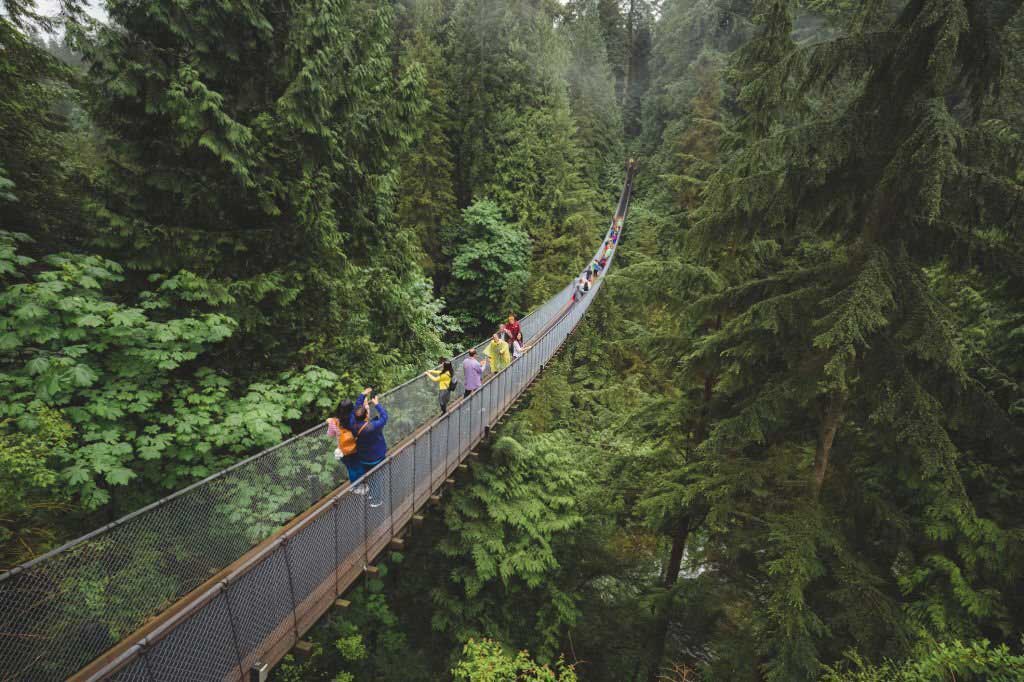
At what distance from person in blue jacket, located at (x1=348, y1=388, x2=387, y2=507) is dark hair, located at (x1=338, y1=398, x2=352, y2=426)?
0.05 m

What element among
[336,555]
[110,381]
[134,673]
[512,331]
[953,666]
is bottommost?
[953,666]

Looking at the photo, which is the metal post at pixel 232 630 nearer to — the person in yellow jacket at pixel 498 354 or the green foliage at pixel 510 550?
the green foliage at pixel 510 550

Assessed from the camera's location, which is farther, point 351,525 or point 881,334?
point 351,525

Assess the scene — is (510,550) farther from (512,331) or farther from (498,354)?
(512,331)

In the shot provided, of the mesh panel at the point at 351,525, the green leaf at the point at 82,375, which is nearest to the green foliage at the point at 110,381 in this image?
the green leaf at the point at 82,375

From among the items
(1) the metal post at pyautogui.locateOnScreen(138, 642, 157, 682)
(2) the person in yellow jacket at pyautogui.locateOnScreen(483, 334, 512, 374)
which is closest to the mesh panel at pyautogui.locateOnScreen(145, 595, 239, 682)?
(1) the metal post at pyautogui.locateOnScreen(138, 642, 157, 682)

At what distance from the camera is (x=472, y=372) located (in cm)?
761

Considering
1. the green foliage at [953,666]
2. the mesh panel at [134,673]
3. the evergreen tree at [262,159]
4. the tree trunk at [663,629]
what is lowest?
the tree trunk at [663,629]

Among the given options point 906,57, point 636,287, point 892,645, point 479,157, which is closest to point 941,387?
point 892,645

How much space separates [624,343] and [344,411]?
501 centimetres

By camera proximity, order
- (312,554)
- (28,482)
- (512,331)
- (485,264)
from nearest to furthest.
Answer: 1. (28,482)
2. (312,554)
3. (512,331)
4. (485,264)

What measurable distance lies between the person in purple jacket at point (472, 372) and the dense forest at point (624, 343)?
128 cm

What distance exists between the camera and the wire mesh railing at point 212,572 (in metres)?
2.91

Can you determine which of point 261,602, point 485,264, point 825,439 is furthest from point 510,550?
point 485,264
